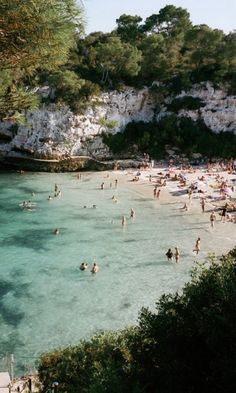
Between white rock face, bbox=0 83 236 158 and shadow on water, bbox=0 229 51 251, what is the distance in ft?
78.6

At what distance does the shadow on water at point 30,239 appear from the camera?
33.1 metres

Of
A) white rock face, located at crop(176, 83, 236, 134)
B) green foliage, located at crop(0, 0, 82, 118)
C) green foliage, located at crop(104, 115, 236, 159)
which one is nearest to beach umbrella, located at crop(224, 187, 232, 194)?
green foliage, located at crop(104, 115, 236, 159)

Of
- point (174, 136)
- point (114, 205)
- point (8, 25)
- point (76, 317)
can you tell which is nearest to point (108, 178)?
point (114, 205)

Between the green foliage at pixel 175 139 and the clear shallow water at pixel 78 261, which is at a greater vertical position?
the green foliage at pixel 175 139

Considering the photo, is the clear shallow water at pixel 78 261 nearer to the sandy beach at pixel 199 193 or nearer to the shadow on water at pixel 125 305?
the shadow on water at pixel 125 305

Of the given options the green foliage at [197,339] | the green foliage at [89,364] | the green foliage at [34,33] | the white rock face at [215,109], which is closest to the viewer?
the green foliage at [34,33]

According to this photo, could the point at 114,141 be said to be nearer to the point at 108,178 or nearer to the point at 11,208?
the point at 108,178

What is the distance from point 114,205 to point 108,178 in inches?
400

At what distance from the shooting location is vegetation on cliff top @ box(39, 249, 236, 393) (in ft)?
33.4

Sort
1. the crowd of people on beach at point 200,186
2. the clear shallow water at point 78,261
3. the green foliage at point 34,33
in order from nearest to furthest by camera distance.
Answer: the green foliage at point 34,33, the clear shallow water at point 78,261, the crowd of people on beach at point 200,186

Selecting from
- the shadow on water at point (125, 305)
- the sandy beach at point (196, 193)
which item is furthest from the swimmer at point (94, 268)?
the sandy beach at point (196, 193)

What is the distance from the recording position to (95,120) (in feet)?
204

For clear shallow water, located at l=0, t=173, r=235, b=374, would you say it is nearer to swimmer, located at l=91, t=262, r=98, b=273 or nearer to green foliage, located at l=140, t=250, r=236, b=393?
swimmer, located at l=91, t=262, r=98, b=273

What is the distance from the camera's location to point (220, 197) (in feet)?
150
